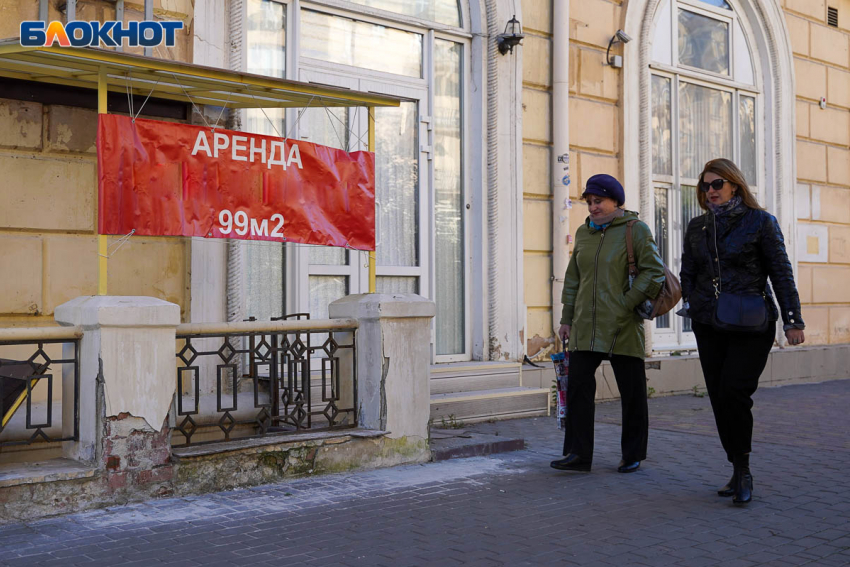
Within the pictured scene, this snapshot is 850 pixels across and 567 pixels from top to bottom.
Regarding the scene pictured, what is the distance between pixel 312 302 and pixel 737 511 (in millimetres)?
4188

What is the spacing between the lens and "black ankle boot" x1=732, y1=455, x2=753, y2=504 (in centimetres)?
518

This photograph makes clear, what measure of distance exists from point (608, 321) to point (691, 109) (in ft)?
22.6

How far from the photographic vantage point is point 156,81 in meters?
5.91

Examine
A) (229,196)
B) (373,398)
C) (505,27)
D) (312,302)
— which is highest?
(505,27)

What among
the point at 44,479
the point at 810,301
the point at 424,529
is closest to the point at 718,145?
the point at 810,301

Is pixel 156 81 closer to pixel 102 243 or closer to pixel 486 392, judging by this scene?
pixel 102 243

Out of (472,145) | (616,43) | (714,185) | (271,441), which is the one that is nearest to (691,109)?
(616,43)

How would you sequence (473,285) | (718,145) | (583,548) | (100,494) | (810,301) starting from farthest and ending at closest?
(810,301)
(718,145)
(473,285)
(100,494)
(583,548)

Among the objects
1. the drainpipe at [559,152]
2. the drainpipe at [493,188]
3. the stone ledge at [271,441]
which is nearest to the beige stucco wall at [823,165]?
the drainpipe at [559,152]

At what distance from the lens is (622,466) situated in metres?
6.16

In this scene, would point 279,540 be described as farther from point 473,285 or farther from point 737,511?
point 473,285

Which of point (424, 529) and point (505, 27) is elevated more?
point (505, 27)

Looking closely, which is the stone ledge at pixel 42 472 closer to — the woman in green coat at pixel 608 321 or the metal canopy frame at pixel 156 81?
the metal canopy frame at pixel 156 81

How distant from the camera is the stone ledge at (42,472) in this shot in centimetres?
471
